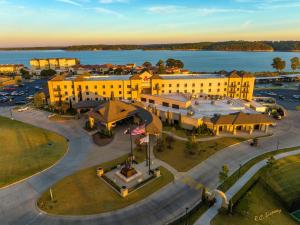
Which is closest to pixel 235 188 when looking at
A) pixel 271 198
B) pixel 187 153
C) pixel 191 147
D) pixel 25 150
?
pixel 271 198

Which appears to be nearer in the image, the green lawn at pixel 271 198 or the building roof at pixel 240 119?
the green lawn at pixel 271 198

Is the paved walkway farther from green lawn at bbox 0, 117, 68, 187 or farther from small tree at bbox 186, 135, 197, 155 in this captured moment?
green lawn at bbox 0, 117, 68, 187

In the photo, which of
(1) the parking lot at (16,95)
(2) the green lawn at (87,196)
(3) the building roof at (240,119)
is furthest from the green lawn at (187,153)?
(1) the parking lot at (16,95)

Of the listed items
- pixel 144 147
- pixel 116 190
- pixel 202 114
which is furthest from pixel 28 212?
pixel 202 114

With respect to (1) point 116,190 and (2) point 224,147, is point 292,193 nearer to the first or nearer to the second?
(2) point 224,147

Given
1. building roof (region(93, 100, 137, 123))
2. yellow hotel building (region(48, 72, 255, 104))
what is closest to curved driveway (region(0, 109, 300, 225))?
building roof (region(93, 100, 137, 123))

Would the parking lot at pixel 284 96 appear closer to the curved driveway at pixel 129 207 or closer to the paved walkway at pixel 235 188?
the curved driveway at pixel 129 207

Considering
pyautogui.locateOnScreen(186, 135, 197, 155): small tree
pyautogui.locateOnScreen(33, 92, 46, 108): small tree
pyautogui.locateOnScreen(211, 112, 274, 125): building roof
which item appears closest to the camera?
pyautogui.locateOnScreen(186, 135, 197, 155): small tree
